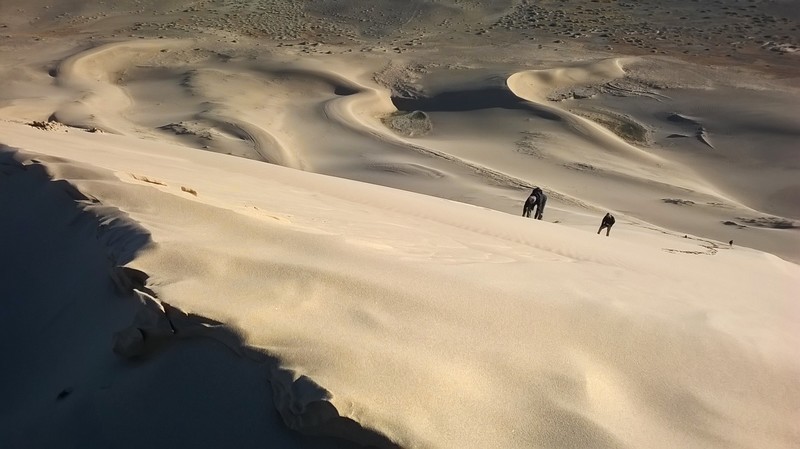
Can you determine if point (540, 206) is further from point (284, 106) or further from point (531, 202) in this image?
point (284, 106)

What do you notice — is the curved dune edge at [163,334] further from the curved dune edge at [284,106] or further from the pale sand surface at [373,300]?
the curved dune edge at [284,106]

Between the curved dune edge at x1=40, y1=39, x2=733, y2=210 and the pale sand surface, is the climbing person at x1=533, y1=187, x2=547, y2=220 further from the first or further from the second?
the curved dune edge at x1=40, y1=39, x2=733, y2=210

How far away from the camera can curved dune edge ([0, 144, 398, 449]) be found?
229 centimetres

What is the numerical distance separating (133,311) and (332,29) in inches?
1094

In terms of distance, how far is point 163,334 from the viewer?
272 cm

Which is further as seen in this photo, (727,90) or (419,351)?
(727,90)

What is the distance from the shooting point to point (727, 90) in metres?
21.5

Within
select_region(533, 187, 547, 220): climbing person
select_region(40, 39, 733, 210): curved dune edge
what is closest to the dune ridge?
select_region(533, 187, 547, 220): climbing person

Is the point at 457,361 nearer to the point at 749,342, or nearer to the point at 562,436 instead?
the point at 562,436

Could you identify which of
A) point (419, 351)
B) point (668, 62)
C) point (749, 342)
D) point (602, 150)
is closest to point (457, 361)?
point (419, 351)

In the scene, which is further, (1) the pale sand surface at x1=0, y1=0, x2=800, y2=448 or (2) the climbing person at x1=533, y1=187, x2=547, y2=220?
(2) the climbing person at x1=533, y1=187, x2=547, y2=220

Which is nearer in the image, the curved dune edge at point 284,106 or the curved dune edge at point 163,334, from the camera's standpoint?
the curved dune edge at point 163,334

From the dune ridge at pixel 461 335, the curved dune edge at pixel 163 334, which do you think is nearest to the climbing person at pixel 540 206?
the dune ridge at pixel 461 335

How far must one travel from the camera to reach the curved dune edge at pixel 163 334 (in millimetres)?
2295
